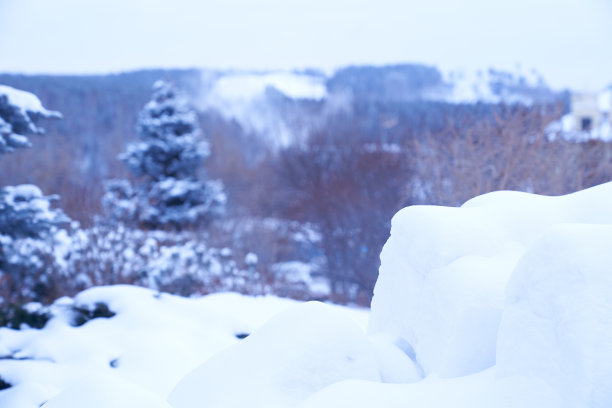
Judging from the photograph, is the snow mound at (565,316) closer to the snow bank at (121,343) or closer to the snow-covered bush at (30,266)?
the snow bank at (121,343)

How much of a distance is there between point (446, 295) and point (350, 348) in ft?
1.89

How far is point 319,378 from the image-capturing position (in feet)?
8.55

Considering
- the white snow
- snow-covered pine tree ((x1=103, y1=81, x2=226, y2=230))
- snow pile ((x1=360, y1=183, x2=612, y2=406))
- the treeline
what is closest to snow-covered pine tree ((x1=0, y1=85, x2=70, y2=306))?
the treeline

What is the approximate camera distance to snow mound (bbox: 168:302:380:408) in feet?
8.32

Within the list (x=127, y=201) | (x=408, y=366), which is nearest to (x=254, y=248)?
(x=127, y=201)

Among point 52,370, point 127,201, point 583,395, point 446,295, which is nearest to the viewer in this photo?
point 583,395

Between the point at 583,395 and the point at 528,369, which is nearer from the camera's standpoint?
the point at 583,395

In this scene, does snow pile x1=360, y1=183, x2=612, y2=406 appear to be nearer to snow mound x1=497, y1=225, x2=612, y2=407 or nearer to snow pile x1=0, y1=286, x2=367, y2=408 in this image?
snow mound x1=497, y1=225, x2=612, y2=407

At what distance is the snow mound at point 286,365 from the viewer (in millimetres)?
2537

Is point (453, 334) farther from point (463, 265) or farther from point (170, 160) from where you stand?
point (170, 160)

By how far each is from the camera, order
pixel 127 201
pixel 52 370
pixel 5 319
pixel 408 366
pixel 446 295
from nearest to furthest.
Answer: pixel 446 295
pixel 408 366
pixel 52 370
pixel 5 319
pixel 127 201

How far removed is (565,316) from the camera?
6.08 ft

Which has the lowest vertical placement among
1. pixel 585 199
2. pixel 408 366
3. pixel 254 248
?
pixel 254 248

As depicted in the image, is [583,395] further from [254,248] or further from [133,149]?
[133,149]
